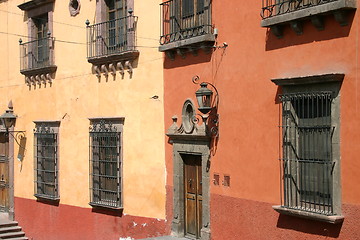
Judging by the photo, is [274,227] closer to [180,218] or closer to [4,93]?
[180,218]

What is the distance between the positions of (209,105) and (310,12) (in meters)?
2.95

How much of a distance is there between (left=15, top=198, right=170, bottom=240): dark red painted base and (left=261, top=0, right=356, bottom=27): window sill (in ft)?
16.1

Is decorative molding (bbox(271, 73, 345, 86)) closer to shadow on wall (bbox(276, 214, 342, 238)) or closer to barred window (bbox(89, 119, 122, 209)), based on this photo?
shadow on wall (bbox(276, 214, 342, 238))

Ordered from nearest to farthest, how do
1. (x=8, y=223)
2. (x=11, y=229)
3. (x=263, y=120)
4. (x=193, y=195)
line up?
(x=263, y=120)
(x=193, y=195)
(x=11, y=229)
(x=8, y=223)

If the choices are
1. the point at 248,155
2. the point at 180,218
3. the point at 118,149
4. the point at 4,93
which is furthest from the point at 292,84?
the point at 4,93

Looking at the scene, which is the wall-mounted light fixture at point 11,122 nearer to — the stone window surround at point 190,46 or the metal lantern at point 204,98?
the stone window surround at point 190,46

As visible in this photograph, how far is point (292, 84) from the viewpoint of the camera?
9.17 metres

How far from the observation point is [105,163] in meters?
13.9

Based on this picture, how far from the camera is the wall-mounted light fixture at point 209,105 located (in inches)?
426

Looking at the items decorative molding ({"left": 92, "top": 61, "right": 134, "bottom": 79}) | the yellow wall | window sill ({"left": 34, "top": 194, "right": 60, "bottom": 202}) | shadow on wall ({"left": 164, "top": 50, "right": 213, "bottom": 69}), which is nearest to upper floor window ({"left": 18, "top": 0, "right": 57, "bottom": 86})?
the yellow wall

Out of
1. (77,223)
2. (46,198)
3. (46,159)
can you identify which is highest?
(46,159)

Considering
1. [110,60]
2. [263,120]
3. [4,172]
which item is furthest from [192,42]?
[4,172]

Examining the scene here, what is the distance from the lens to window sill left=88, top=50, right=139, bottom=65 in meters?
12.9

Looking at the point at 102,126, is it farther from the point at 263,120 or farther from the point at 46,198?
the point at 263,120
